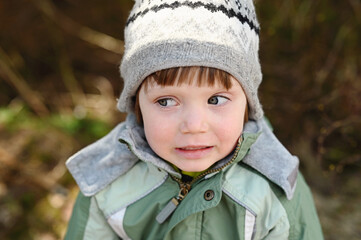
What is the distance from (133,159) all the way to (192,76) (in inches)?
22.0

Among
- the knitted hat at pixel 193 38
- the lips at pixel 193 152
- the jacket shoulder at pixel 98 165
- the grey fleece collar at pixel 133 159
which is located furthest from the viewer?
the jacket shoulder at pixel 98 165

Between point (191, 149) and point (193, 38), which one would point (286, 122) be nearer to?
point (191, 149)

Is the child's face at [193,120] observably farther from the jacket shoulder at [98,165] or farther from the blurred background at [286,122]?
the blurred background at [286,122]

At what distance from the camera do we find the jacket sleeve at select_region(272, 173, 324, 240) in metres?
1.64

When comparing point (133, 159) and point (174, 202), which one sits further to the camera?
point (133, 159)

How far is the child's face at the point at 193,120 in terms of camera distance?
144 cm

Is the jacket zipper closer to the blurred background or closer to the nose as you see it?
the nose

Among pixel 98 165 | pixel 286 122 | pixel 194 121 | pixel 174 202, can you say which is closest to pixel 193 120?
pixel 194 121

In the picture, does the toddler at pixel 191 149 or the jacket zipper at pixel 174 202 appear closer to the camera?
the toddler at pixel 191 149

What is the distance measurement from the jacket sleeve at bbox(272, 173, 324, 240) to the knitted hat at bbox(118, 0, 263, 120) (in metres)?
0.48

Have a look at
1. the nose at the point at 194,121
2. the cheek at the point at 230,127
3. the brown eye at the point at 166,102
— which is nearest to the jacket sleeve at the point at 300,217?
the cheek at the point at 230,127

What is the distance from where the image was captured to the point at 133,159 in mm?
1793

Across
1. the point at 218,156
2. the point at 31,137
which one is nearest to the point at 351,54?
the point at 218,156

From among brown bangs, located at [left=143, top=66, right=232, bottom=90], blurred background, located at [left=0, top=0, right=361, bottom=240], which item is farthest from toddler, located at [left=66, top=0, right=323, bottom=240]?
blurred background, located at [left=0, top=0, right=361, bottom=240]
